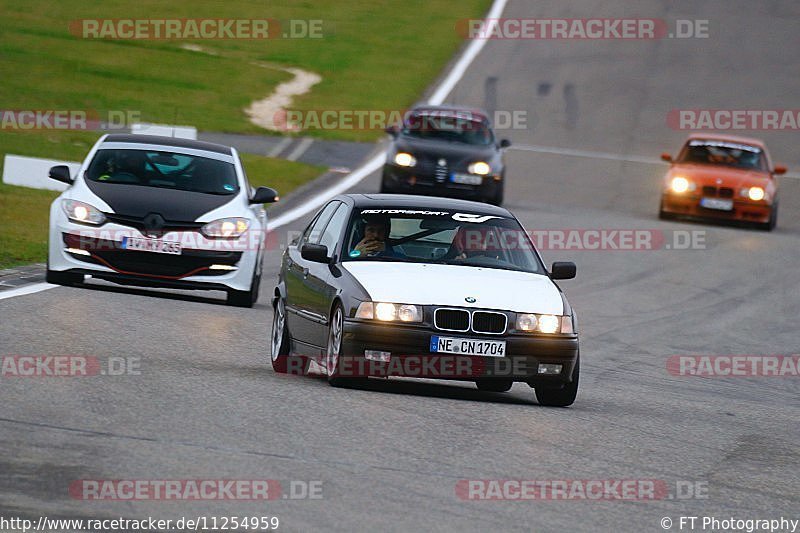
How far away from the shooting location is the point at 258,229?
57.1 feet

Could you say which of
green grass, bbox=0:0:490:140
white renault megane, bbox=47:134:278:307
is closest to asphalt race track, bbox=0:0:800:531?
A: white renault megane, bbox=47:134:278:307

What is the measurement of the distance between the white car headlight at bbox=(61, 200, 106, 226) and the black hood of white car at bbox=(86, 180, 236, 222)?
160 mm

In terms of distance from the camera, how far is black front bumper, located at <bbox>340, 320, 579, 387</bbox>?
11.2 metres

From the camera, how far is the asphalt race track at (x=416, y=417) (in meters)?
7.96

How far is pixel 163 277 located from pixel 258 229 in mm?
1313

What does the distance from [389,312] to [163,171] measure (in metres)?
6.92

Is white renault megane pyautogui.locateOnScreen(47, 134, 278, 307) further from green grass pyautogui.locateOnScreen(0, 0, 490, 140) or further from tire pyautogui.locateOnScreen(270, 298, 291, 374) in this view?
green grass pyautogui.locateOnScreen(0, 0, 490, 140)

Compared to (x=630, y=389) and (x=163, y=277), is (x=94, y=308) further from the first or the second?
(x=630, y=389)

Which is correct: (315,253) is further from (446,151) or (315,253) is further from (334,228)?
(446,151)

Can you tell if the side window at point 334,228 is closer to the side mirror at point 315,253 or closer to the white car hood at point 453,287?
the side mirror at point 315,253

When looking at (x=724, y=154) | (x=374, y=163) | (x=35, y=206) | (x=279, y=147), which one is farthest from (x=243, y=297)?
(x=279, y=147)

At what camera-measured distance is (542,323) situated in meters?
11.5

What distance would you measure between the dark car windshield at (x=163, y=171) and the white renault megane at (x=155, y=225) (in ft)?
0.03

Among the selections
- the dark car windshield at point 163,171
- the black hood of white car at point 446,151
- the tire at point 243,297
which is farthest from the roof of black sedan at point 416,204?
the black hood of white car at point 446,151
